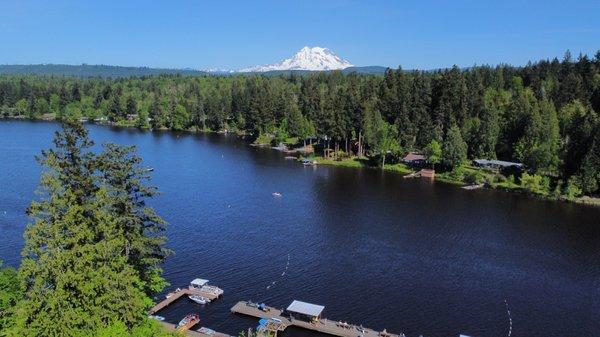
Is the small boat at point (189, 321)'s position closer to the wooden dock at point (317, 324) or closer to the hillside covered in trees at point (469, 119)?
the wooden dock at point (317, 324)

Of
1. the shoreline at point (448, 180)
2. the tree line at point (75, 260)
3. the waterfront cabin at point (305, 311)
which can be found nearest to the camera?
the tree line at point (75, 260)

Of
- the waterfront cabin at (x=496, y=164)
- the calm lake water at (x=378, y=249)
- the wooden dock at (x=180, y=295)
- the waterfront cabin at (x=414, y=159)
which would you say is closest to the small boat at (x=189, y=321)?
the calm lake water at (x=378, y=249)

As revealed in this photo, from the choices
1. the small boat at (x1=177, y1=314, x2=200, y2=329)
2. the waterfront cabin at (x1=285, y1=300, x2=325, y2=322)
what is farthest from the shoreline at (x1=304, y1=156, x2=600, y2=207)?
the small boat at (x1=177, y1=314, x2=200, y2=329)

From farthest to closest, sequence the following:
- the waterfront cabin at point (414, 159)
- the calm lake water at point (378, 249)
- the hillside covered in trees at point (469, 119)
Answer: the waterfront cabin at point (414, 159) → the hillside covered in trees at point (469, 119) → the calm lake water at point (378, 249)

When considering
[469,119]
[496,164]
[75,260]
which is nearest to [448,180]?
[496,164]

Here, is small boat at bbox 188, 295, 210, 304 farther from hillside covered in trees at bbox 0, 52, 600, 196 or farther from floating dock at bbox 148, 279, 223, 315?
hillside covered in trees at bbox 0, 52, 600, 196

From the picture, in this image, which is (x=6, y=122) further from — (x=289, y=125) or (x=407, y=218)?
(x=407, y=218)

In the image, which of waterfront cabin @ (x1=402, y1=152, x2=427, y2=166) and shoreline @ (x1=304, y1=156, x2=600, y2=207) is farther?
waterfront cabin @ (x1=402, y1=152, x2=427, y2=166)
